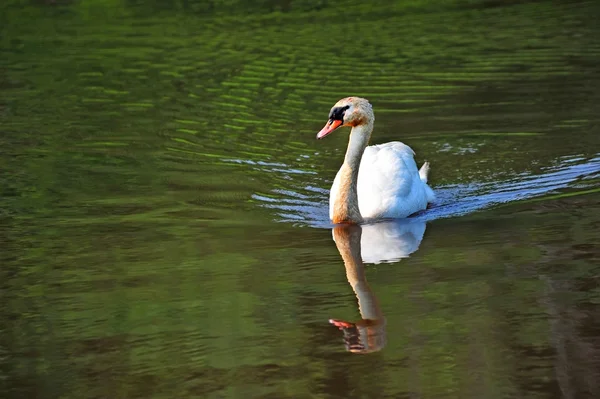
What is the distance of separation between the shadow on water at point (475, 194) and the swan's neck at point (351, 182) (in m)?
0.21

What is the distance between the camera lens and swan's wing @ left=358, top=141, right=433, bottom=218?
11.4m

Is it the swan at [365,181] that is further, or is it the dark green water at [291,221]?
the swan at [365,181]

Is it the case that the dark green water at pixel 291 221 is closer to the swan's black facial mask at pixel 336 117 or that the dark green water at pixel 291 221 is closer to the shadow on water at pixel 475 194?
the shadow on water at pixel 475 194

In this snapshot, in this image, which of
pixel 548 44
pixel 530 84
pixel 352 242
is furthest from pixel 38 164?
pixel 548 44

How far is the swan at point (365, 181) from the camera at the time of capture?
11195 mm

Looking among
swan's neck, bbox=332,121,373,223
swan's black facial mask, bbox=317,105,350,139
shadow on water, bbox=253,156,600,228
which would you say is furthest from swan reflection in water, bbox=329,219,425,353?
swan's black facial mask, bbox=317,105,350,139

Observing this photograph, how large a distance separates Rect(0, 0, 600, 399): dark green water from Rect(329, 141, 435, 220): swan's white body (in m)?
0.30

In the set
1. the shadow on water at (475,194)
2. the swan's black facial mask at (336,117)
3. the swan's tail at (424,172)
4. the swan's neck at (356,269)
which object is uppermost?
the swan's black facial mask at (336,117)

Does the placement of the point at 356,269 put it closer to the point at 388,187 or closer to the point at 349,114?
the point at 388,187

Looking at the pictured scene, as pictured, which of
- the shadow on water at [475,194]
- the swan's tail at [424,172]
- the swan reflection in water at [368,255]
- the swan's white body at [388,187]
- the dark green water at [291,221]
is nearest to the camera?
the dark green water at [291,221]

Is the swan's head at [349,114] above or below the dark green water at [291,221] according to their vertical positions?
above

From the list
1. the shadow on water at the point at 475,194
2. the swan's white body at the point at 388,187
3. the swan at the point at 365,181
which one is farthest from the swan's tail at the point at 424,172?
the swan at the point at 365,181

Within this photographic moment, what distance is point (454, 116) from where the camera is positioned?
51.0ft

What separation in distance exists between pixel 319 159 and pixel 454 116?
245cm
